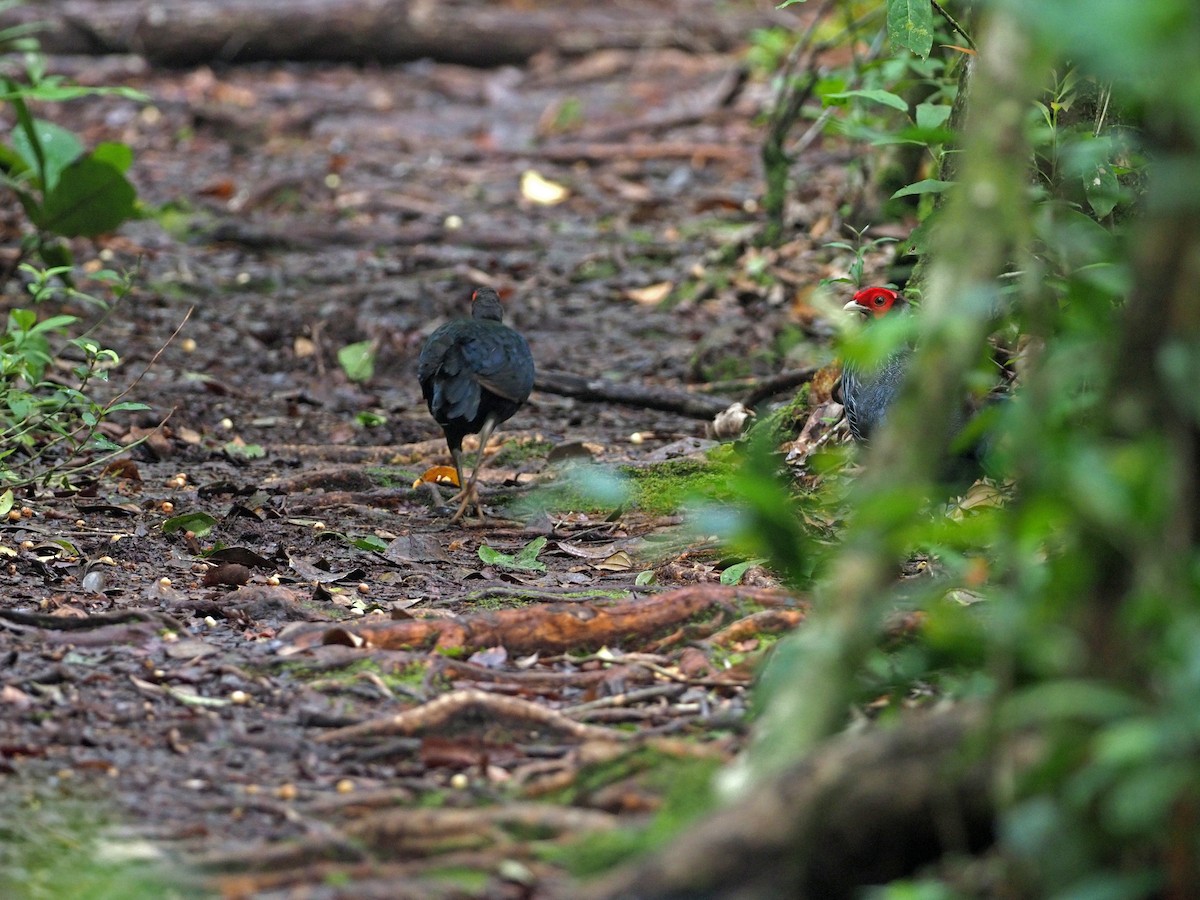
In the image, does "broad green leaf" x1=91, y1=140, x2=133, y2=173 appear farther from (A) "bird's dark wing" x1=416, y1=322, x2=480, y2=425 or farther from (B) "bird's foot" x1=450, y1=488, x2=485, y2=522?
(B) "bird's foot" x1=450, y1=488, x2=485, y2=522

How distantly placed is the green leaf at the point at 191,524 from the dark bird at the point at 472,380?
3.24 feet

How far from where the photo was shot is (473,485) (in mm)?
5492

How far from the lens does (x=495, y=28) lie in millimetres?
14078

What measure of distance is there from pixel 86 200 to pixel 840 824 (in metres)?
5.83

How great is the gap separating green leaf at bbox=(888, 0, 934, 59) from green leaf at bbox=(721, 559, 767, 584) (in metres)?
1.81

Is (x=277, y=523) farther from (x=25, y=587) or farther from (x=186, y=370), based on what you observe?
(x=186, y=370)

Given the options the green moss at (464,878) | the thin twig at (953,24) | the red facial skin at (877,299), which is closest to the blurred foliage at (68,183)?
the red facial skin at (877,299)

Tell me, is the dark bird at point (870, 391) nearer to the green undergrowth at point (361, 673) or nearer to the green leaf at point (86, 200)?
the green undergrowth at point (361, 673)

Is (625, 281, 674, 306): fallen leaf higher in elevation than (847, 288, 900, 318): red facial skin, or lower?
higher

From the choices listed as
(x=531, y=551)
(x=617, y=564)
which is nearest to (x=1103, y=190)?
(x=617, y=564)

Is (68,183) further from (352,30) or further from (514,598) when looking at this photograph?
(352,30)

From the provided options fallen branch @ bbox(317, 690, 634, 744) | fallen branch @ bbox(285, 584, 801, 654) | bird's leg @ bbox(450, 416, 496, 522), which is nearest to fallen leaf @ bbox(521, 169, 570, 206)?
bird's leg @ bbox(450, 416, 496, 522)

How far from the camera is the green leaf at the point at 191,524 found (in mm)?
4926

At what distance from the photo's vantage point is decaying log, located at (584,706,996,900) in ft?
7.33
